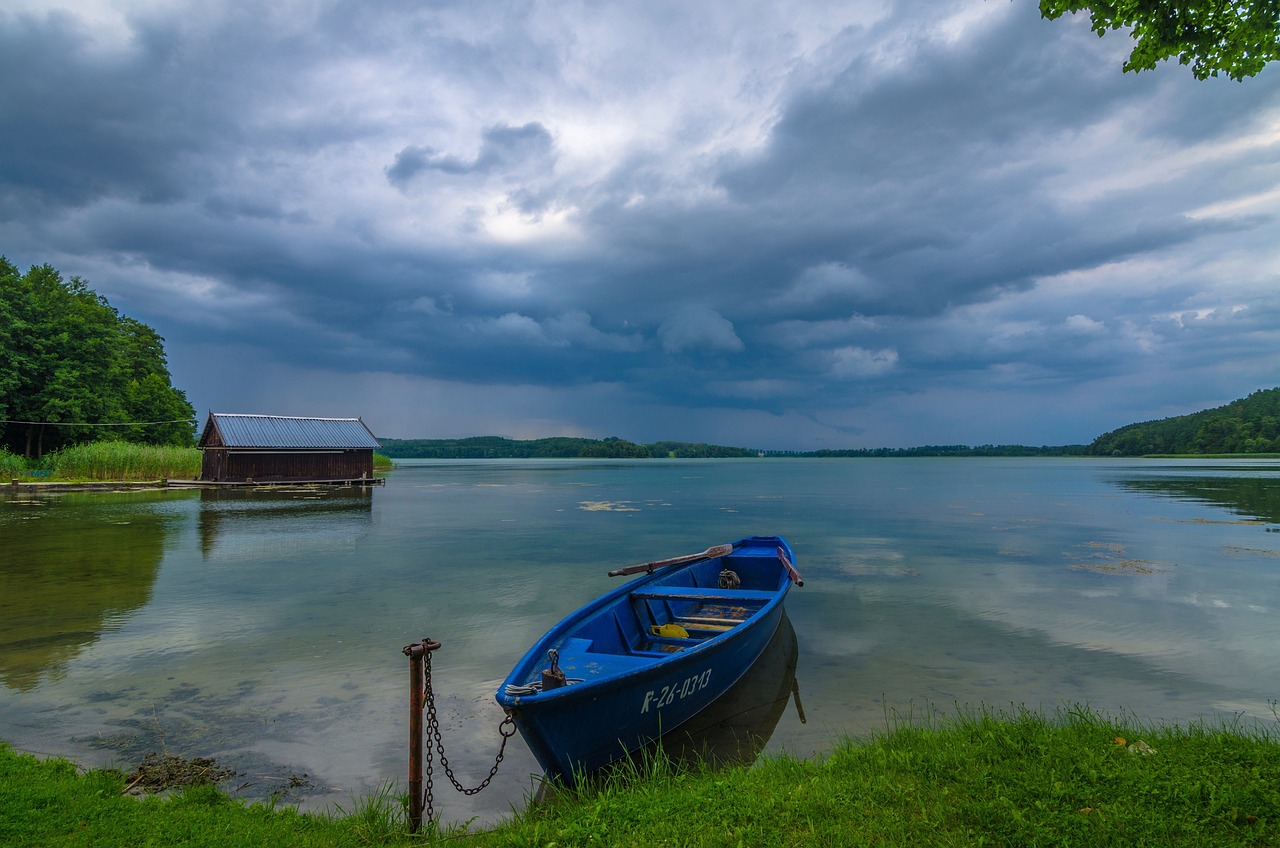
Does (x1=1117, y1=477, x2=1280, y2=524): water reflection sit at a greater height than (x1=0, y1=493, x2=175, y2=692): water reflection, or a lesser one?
lesser

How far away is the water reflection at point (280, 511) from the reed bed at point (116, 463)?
5176 millimetres

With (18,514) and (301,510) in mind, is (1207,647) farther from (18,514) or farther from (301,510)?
(18,514)

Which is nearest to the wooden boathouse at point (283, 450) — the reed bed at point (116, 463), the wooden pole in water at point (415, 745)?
the reed bed at point (116, 463)

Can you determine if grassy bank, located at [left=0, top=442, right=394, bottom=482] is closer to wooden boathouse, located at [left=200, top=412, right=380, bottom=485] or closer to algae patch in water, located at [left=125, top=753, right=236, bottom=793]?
wooden boathouse, located at [left=200, top=412, right=380, bottom=485]

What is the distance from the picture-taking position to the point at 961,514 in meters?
37.2

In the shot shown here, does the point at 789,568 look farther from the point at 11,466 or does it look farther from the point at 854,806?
the point at 11,466

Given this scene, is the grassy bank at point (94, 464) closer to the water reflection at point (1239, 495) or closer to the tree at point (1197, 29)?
the tree at point (1197, 29)

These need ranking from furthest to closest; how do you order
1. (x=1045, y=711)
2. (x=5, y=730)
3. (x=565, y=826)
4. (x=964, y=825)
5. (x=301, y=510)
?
1. (x=301, y=510)
2. (x=1045, y=711)
3. (x=5, y=730)
4. (x=565, y=826)
5. (x=964, y=825)

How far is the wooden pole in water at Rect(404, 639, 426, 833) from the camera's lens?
17.7 feet

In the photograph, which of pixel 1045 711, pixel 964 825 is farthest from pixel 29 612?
pixel 1045 711

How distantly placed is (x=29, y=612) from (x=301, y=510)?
80.1 feet

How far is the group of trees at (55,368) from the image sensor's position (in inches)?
1852

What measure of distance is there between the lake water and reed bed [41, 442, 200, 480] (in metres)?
18.9

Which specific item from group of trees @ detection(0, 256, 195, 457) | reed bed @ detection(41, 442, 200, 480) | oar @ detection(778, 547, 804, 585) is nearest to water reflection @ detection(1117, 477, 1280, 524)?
oar @ detection(778, 547, 804, 585)
